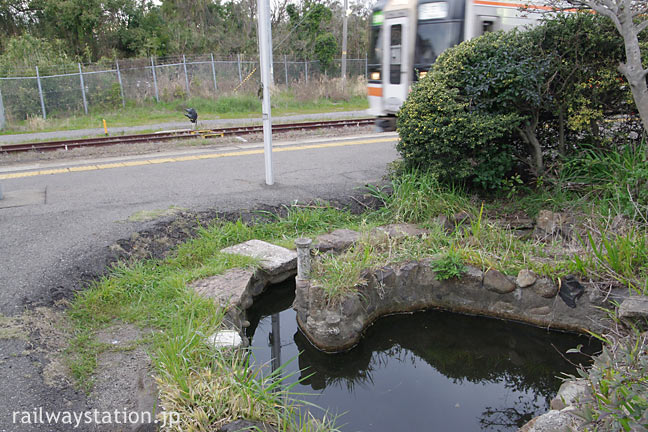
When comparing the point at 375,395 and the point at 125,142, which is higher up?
the point at 125,142

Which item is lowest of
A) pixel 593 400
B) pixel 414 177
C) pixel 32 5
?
pixel 593 400

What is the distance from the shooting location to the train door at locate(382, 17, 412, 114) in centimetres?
995

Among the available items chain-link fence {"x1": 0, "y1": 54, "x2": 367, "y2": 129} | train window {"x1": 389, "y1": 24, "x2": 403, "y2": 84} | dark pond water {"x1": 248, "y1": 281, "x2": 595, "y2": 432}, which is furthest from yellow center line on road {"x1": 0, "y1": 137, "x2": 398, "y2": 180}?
chain-link fence {"x1": 0, "y1": 54, "x2": 367, "y2": 129}

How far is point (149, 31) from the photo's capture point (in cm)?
2561

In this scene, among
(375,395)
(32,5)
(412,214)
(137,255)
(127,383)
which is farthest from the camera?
(32,5)

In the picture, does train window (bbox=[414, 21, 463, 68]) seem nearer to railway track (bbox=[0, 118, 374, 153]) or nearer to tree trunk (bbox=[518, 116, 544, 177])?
tree trunk (bbox=[518, 116, 544, 177])

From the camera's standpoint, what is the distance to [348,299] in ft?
14.9

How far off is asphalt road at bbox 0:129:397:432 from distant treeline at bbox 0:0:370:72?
15516 mm

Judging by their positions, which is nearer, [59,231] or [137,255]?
[137,255]

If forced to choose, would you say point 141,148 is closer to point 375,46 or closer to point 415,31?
point 375,46

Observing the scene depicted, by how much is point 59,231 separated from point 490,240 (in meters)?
4.97

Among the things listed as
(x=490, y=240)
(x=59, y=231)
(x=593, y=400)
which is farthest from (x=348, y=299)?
(x=59, y=231)

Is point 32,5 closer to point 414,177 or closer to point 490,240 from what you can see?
point 414,177

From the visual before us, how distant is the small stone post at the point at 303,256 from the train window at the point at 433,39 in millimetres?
6329
